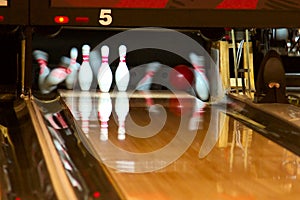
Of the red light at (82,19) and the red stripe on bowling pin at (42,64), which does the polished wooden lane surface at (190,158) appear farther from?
the red stripe on bowling pin at (42,64)

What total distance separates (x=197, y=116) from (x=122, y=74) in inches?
28.1

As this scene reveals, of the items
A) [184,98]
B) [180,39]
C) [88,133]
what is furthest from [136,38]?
[88,133]

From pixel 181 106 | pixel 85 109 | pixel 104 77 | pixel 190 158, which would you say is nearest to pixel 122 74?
pixel 104 77

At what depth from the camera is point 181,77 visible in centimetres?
362

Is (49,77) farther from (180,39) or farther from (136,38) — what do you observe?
(180,39)

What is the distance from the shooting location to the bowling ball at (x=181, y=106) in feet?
9.71

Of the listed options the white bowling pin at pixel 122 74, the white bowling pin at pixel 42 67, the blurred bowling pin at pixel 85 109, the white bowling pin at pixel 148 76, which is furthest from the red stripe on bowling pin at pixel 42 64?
the white bowling pin at pixel 148 76

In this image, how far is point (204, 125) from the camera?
265cm

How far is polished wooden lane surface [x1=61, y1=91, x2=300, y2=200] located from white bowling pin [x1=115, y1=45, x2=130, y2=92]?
497 millimetres

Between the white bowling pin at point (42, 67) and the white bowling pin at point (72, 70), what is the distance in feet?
0.40

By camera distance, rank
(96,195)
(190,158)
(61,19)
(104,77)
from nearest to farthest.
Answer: (96,195) → (190,158) → (61,19) → (104,77)

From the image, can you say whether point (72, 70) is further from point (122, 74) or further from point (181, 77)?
point (181, 77)

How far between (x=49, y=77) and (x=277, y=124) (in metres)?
1.36

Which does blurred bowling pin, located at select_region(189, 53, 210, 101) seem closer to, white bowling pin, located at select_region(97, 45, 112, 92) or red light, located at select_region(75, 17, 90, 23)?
white bowling pin, located at select_region(97, 45, 112, 92)
